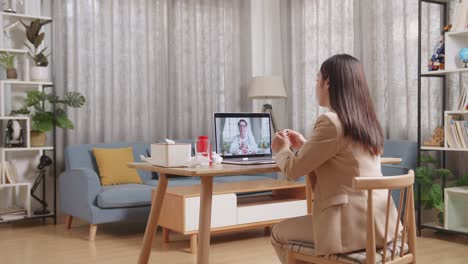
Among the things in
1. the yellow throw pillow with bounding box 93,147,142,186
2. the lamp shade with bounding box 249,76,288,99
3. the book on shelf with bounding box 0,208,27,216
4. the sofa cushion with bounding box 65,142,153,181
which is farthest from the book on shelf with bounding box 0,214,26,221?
the lamp shade with bounding box 249,76,288,99

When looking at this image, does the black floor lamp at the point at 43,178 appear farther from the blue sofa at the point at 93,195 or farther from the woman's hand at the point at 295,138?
the woman's hand at the point at 295,138

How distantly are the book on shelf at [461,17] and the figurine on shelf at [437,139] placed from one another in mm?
772

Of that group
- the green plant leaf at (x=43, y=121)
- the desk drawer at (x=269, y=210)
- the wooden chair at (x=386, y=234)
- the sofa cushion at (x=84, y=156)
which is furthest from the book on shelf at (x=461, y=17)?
the green plant leaf at (x=43, y=121)

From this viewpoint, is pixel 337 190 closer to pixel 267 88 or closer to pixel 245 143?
pixel 245 143

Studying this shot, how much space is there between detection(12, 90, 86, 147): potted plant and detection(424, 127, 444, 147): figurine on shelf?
117 inches

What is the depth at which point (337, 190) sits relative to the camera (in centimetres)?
220

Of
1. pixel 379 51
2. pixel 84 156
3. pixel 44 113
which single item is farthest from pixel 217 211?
pixel 379 51

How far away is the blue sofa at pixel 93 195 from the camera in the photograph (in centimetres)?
454

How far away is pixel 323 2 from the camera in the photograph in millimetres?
5961

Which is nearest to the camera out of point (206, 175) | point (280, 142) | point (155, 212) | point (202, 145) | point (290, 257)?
point (290, 257)

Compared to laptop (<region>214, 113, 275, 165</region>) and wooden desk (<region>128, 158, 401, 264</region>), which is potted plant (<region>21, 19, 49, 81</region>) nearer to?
laptop (<region>214, 113, 275, 165</region>)

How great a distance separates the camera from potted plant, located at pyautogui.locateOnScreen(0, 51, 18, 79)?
5.07 m

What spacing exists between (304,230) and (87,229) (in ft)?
10.3

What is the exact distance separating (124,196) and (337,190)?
2.72 m
